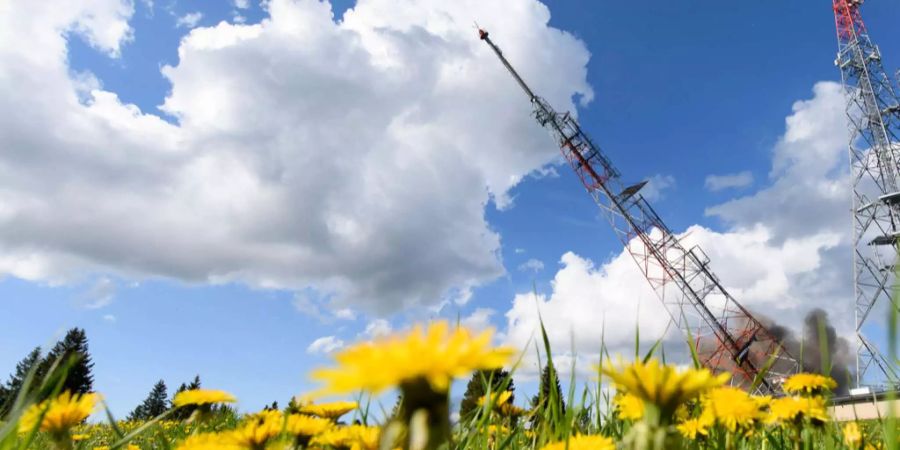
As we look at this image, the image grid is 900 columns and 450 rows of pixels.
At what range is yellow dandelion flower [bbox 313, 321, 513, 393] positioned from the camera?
61 cm

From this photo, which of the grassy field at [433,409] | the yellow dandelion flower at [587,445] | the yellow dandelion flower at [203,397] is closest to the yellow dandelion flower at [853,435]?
the grassy field at [433,409]

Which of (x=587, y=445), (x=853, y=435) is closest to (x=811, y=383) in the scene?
(x=853, y=435)

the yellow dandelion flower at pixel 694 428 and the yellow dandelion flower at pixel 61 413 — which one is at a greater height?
the yellow dandelion flower at pixel 61 413

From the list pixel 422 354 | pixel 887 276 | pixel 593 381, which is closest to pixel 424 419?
pixel 422 354

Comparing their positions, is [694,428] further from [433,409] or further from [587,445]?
[433,409]

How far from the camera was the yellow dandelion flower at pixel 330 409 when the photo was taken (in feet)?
4.80

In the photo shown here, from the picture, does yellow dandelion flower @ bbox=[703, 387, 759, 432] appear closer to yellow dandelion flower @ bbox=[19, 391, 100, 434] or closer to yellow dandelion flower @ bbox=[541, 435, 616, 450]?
yellow dandelion flower @ bbox=[541, 435, 616, 450]

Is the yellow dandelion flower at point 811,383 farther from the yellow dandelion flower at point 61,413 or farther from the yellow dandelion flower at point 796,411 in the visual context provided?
the yellow dandelion flower at point 61,413

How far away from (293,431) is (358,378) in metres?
0.63

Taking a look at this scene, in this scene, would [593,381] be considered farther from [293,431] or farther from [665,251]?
[665,251]

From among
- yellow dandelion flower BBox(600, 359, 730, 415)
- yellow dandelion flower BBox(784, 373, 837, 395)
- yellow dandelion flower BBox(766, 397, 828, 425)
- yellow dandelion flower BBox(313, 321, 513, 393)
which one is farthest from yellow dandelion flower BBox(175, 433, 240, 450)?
yellow dandelion flower BBox(784, 373, 837, 395)

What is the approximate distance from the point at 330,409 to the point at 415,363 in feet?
3.10

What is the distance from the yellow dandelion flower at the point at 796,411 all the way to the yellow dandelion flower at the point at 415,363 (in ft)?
3.74

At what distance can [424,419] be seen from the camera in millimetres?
618
